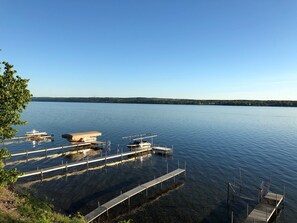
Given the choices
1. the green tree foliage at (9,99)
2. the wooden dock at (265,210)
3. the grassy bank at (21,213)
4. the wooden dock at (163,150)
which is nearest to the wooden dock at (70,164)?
the wooden dock at (163,150)

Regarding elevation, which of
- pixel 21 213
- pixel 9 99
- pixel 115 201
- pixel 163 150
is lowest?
pixel 163 150

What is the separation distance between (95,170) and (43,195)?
1205cm

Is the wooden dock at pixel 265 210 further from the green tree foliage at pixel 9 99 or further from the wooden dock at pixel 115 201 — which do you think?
the green tree foliage at pixel 9 99

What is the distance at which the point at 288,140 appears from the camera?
68750 mm

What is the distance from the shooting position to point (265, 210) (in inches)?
975

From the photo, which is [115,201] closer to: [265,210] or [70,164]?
[70,164]

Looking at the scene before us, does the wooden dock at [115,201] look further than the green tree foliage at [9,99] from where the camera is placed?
Yes

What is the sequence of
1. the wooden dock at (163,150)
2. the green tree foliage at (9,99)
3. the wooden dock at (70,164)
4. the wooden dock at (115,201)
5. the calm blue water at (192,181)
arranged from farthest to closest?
the wooden dock at (163,150) → the wooden dock at (70,164) → the calm blue water at (192,181) → the wooden dock at (115,201) → the green tree foliage at (9,99)

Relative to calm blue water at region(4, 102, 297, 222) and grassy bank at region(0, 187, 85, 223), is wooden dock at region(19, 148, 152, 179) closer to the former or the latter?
calm blue water at region(4, 102, 297, 222)

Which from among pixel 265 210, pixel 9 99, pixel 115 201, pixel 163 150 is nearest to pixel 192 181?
pixel 265 210

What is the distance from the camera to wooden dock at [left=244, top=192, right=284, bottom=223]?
74.7 ft

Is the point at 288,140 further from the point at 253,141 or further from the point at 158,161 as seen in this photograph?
the point at 158,161

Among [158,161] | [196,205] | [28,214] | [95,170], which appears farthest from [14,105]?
[158,161]

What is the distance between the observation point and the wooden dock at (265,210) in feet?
74.7
